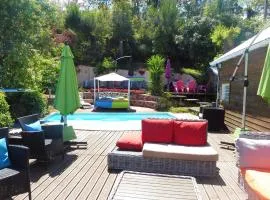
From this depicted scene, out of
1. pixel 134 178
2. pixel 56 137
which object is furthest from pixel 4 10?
pixel 134 178

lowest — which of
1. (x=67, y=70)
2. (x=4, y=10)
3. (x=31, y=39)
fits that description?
(x=67, y=70)

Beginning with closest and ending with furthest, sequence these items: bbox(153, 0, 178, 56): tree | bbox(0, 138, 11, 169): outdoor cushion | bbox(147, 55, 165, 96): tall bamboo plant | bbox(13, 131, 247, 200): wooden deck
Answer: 1. bbox(0, 138, 11, 169): outdoor cushion
2. bbox(13, 131, 247, 200): wooden deck
3. bbox(147, 55, 165, 96): tall bamboo plant
4. bbox(153, 0, 178, 56): tree

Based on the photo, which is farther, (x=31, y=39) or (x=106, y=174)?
(x=31, y=39)

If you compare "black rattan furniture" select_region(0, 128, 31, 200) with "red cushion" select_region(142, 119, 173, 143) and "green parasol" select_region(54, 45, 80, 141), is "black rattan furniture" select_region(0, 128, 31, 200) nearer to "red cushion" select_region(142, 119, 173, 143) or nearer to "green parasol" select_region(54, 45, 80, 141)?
"red cushion" select_region(142, 119, 173, 143)

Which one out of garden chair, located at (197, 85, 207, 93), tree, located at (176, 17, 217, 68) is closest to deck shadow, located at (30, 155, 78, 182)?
garden chair, located at (197, 85, 207, 93)

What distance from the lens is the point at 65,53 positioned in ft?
23.4

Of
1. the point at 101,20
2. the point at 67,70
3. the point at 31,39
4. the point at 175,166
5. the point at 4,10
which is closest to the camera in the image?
the point at 175,166

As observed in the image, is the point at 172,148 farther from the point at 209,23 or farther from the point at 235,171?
the point at 209,23

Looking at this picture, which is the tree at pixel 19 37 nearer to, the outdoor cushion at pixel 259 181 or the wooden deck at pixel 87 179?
the wooden deck at pixel 87 179

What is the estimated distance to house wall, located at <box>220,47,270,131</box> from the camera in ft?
25.2

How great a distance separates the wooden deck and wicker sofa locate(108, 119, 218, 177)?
20cm

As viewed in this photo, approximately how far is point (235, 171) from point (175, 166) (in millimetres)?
1185

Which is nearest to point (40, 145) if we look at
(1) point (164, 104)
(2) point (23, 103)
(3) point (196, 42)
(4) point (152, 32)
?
(2) point (23, 103)

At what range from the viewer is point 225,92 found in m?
11.7
